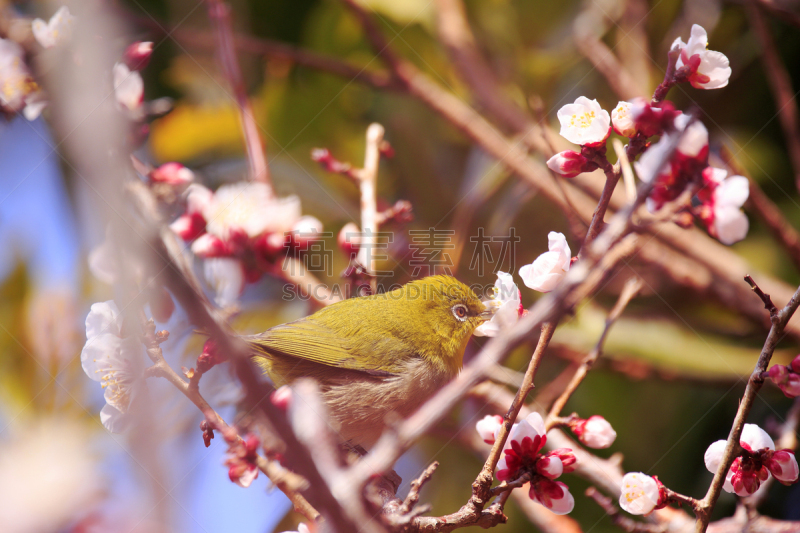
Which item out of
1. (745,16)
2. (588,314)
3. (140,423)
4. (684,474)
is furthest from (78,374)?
(745,16)

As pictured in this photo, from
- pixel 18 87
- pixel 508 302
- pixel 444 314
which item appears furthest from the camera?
pixel 444 314

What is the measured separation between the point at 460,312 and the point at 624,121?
60.1 inches

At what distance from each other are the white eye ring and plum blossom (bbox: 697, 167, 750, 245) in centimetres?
153

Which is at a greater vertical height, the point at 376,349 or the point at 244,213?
the point at 244,213

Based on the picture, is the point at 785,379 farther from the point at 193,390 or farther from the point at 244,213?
the point at 244,213

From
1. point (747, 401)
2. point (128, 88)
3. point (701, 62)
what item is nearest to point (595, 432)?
point (747, 401)

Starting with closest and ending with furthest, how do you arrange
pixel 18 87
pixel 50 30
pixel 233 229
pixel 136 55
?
pixel 50 30
pixel 18 87
pixel 136 55
pixel 233 229

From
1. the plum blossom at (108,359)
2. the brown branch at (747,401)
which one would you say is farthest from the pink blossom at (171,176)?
the brown branch at (747,401)

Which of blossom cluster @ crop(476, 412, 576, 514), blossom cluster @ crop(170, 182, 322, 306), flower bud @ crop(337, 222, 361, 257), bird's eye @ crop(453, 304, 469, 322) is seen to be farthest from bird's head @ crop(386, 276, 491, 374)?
blossom cluster @ crop(476, 412, 576, 514)

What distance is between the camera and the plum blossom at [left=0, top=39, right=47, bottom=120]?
1491 millimetres

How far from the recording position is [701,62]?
3.69 ft

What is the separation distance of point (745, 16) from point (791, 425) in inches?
94.5

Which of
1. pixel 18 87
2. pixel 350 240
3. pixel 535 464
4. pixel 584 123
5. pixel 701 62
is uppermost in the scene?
pixel 701 62

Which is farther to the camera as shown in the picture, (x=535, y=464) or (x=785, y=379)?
(x=535, y=464)
